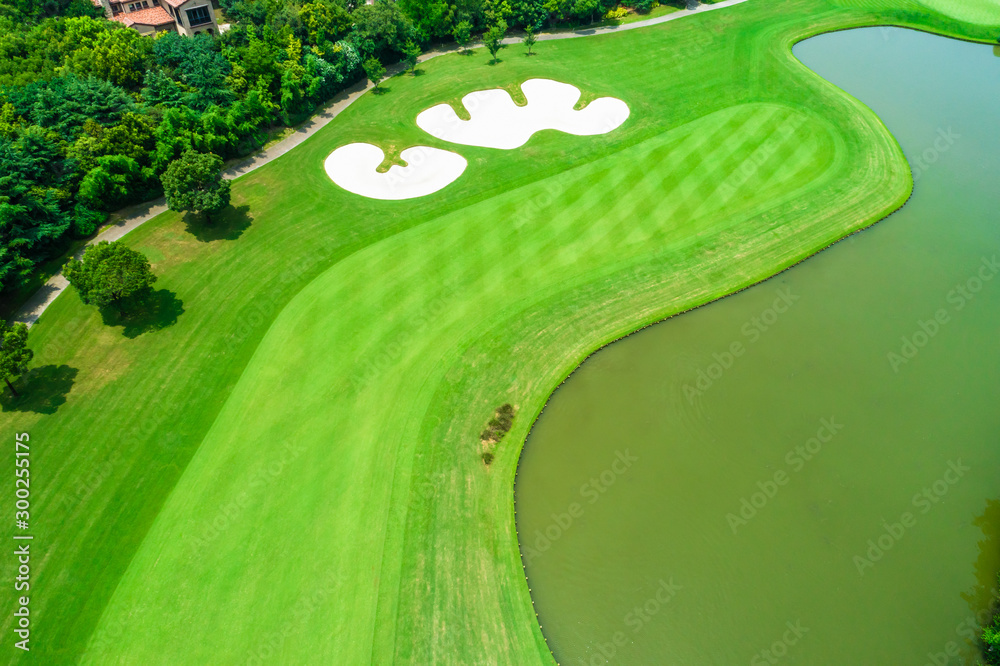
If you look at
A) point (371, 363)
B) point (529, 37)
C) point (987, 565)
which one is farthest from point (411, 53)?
point (987, 565)

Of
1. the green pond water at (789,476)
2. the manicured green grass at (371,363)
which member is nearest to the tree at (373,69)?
the manicured green grass at (371,363)

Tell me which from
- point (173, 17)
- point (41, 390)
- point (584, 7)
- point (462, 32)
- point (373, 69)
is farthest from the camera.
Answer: point (584, 7)

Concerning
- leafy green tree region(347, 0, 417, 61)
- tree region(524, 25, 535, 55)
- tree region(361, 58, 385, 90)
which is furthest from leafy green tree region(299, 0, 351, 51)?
tree region(524, 25, 535, 55)

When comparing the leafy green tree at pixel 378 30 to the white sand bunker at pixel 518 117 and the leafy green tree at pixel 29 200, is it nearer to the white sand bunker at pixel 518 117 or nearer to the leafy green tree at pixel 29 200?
the white sand bunker at pixel 518 117

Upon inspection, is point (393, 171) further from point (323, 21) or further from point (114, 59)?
point (114, 59)

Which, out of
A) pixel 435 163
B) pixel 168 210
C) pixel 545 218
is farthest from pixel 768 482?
pixel 168 210
